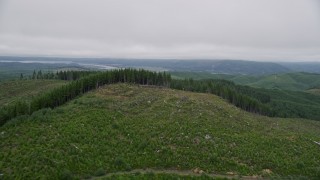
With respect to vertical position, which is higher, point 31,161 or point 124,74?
point 124,74

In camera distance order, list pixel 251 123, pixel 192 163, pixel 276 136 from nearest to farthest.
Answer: pixel 192 163, pixel 276 136, pixel 251 123

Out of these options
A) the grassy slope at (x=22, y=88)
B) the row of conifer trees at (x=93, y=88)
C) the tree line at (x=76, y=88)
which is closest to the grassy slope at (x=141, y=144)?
the tree line at (x=76, y=88)

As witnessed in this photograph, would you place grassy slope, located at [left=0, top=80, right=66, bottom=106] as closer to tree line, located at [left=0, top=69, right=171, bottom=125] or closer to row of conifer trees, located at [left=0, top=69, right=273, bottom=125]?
row of conifer trees, located at [left=0, top=69, right=273, bottom=125]

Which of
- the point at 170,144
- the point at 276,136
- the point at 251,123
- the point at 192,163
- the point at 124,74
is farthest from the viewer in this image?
the point at 124,74

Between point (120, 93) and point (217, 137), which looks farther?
point (120, 93)

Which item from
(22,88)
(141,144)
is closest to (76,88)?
(141,144)

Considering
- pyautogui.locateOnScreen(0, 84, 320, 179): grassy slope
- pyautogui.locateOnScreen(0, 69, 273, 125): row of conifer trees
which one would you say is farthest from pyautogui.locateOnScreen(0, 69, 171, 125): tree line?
pyautogui.locateOnScreen(0, 84, 320, 179): grassy slope

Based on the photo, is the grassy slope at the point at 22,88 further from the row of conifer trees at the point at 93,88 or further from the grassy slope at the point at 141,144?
the grassy slope at the point at 141,144

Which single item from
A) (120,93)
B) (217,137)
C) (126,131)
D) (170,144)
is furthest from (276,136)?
(120,93)

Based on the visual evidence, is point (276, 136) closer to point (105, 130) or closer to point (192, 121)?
point (192, 121)
